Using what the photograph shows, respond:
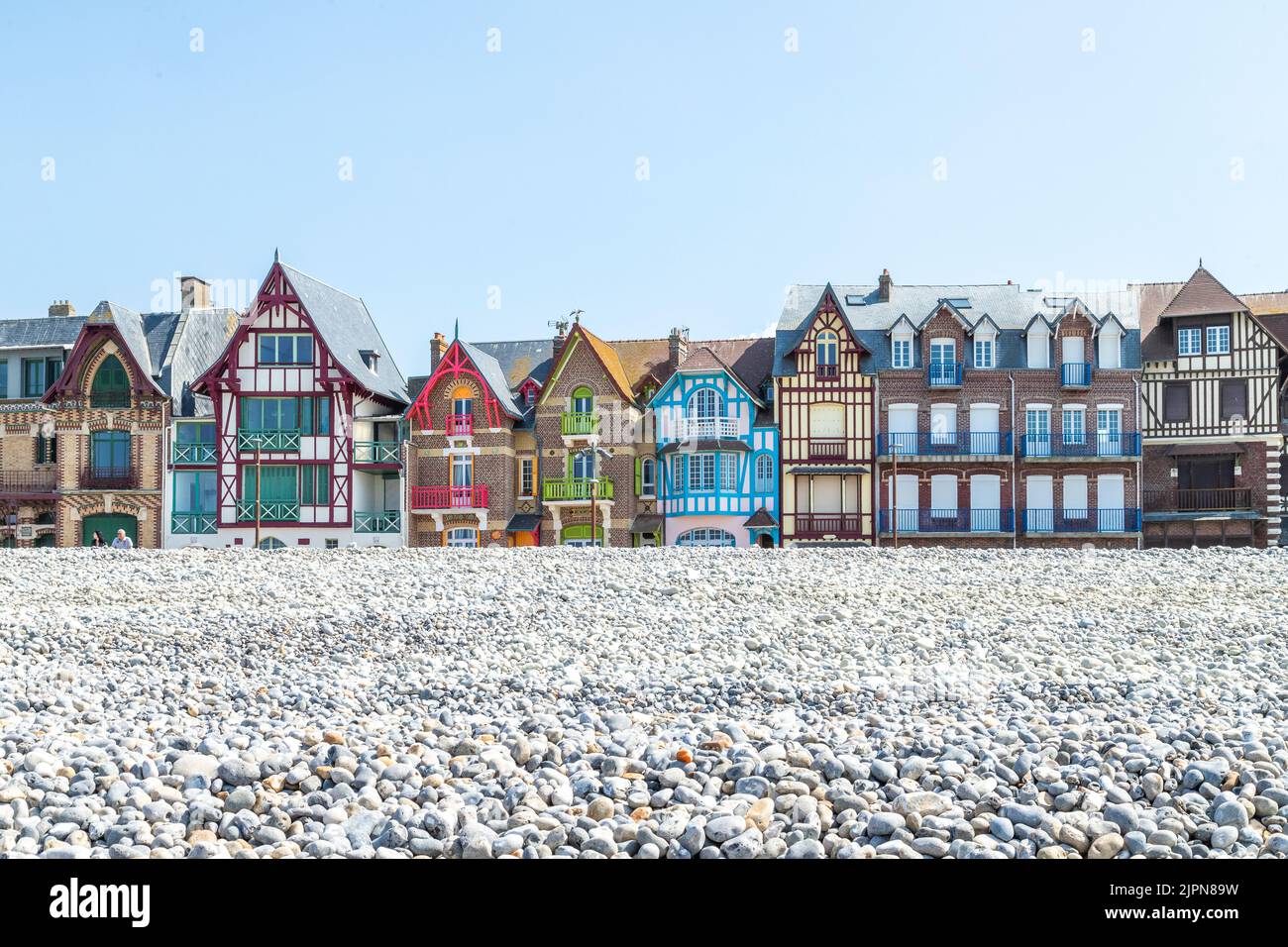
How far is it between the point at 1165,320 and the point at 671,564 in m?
22.5

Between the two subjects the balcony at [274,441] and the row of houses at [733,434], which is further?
the balcony at [274,441]

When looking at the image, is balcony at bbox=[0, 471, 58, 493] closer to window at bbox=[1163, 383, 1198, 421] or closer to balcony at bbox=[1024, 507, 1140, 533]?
balcony at bbox=[1024, 507, 1140, 533]

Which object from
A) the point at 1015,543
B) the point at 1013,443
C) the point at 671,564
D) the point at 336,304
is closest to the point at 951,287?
the point at 1013,443

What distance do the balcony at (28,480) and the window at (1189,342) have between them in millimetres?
32816

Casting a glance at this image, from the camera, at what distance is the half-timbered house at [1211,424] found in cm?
3114

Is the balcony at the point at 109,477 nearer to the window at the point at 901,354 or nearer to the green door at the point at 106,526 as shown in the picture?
the green door at the point at 106,526

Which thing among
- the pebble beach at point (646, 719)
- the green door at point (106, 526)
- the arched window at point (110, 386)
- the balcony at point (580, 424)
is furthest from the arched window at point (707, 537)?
the arched window at point (110, 386)

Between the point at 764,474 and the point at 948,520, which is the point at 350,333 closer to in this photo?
the point at 764,474

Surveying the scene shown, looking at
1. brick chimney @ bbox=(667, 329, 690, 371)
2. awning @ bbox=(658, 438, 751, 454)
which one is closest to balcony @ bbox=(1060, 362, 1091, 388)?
awning @ bbox=(658, 438, 751, 454)

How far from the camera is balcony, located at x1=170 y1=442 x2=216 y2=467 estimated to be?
110 ft

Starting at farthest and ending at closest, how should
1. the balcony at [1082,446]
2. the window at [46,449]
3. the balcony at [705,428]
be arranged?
the window at [46,449] → the balcony at [705,428] → the balcony at [1082,446]

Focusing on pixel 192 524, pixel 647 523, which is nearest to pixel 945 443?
pixel 647 523

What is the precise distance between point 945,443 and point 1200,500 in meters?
7.08

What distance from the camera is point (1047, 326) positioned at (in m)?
31.7
